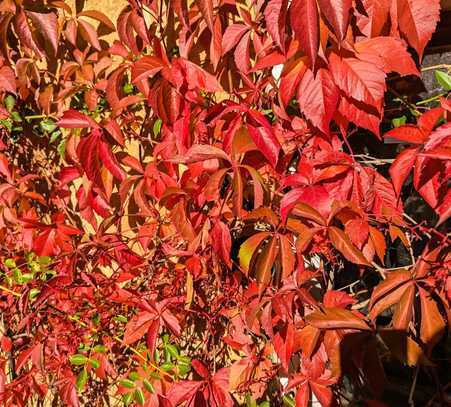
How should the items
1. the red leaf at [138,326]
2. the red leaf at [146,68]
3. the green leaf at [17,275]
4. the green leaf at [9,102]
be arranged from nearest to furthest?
the red leaf at [146,68], the red leaf at [138,326], the green leaf at [17,275], the green leaf at [9,102]

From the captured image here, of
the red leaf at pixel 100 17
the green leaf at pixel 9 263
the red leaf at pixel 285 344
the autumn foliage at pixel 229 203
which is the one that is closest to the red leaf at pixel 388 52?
the autumn foliage at pixel 229 203

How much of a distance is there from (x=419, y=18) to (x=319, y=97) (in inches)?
11.2

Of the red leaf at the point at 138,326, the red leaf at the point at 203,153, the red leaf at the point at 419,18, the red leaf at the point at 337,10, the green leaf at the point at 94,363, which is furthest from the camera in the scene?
the green leaf at the point at 94,363

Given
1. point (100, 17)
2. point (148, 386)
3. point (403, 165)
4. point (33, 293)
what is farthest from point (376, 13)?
point (33, 293)

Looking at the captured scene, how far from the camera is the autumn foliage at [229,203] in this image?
1396 millimetres

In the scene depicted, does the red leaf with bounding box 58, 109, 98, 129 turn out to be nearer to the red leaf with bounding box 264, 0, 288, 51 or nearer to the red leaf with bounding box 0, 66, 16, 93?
the red leaf with bounding box 0, 66, 16, 93

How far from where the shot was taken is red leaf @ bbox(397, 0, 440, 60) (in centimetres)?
126

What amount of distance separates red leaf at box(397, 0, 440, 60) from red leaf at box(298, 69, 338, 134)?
0.21m

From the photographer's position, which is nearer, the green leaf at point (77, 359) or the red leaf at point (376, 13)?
the red leaf at point (376, 13)

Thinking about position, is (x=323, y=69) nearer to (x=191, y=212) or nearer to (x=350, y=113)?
(x=350, y=113)

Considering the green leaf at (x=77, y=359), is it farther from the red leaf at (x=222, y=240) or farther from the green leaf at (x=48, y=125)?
the green leaf at (x=48, y=125)

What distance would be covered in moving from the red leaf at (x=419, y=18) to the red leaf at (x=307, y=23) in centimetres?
26

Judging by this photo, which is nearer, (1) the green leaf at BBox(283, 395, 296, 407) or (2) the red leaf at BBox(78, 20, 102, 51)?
(1) the green leaf at BBox(283, 395, 296, 407)

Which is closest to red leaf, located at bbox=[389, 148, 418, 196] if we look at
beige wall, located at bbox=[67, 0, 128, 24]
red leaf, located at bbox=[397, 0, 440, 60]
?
red leaf, located at bbox=[397, 0, 440, 60]
